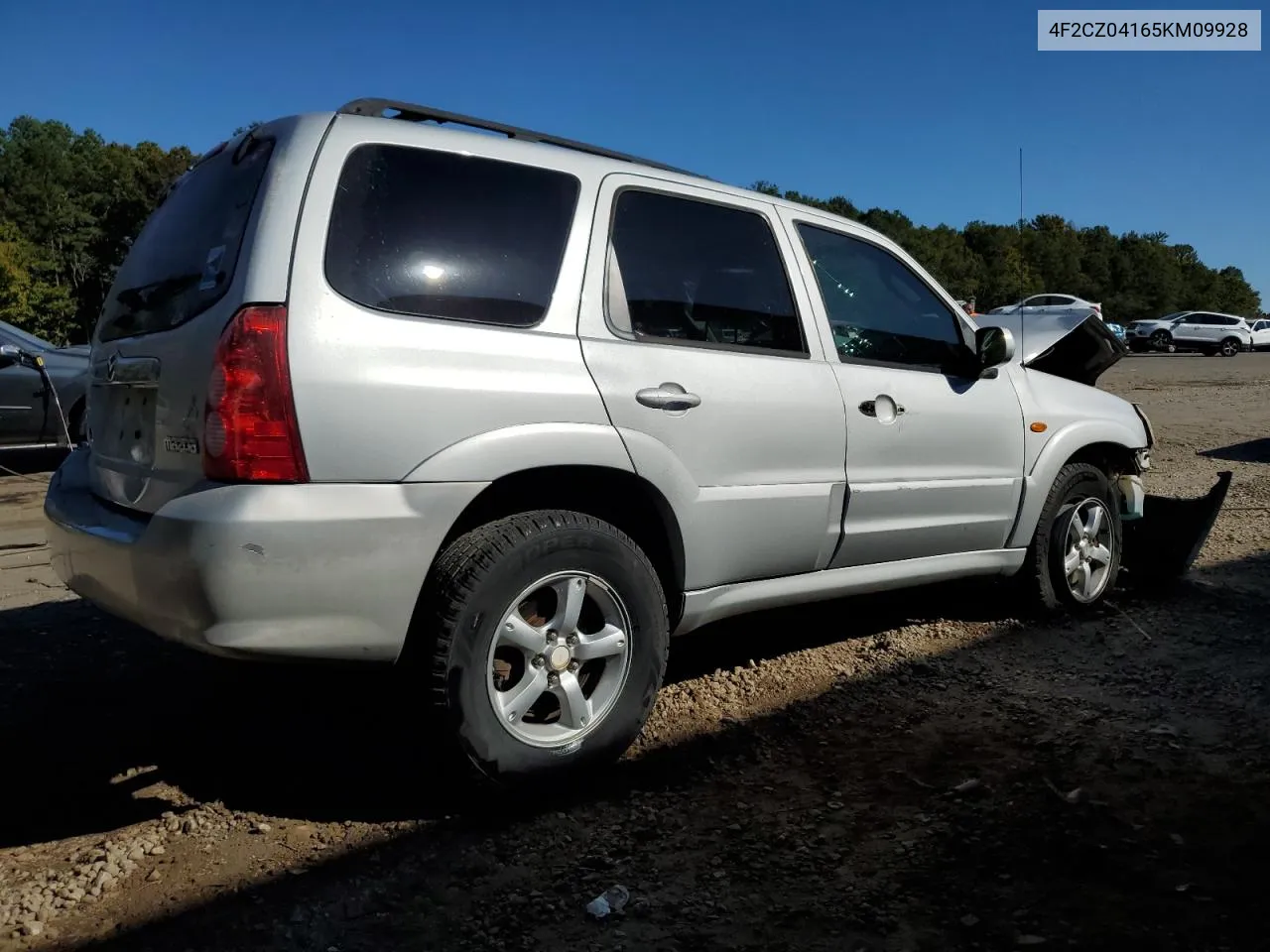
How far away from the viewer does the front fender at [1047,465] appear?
4312 millimetres

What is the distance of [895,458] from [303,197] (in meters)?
2.29

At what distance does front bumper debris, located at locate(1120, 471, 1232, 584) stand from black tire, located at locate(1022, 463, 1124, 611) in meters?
0.77

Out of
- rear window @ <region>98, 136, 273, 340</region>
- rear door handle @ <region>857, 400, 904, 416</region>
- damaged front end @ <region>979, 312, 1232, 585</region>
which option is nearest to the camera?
rear window @ <region>98, 136, 273, 340</region>

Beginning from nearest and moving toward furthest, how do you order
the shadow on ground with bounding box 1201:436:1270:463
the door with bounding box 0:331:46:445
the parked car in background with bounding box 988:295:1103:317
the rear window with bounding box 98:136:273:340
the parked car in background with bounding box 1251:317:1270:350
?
the rear window with bounding box 98:136:273:340
the parked car in background with bounding box 988:295:1103:317
the door with bounding box 0:331:46:445
the shadow on ground with bounding box 1201:436:1270:463
the parked car in background with bounding box 1251:317:1270:350

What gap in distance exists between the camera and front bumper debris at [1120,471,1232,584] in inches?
200

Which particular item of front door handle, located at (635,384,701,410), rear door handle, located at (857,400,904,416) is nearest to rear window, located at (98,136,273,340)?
front door handle, located at (635,384,701,410)

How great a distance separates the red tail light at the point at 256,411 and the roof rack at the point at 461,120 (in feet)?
2.44

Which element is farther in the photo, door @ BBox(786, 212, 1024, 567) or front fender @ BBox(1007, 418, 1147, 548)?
front fender @ BBox(1007, 418, 1147, 548)

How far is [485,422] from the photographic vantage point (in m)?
2.63

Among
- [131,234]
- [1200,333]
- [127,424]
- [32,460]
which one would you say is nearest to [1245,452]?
[127,424]

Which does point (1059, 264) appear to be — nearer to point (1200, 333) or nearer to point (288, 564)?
point (1200, 333)

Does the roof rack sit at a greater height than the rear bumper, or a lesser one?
greater

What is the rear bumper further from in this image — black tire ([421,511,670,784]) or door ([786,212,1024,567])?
door ([786,212,1024,567])

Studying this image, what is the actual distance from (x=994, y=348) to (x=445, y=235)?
2424 mm
